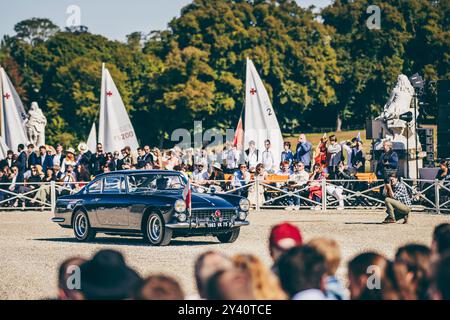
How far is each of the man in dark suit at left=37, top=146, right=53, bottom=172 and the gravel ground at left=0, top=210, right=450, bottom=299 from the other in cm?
445

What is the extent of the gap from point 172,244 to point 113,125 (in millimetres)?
17903

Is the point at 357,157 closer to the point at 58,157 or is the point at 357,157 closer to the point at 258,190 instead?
the point at 258,190

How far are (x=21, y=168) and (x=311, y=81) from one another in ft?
163

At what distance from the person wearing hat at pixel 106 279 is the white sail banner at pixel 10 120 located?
33.7 m

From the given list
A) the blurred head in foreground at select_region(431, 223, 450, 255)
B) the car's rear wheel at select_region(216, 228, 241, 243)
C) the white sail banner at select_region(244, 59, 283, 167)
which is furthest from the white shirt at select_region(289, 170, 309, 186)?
the blurred head in foreground at select_region(431, 223, 450, 255)

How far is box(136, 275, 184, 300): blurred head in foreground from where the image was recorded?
6.17 metres

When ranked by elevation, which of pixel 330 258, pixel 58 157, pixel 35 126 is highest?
pixel 35 126

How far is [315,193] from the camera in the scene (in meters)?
31.2

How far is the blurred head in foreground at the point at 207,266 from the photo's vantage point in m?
6.67

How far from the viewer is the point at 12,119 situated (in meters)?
40.7

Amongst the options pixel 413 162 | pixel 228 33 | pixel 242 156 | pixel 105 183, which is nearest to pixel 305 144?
pixel 242 156

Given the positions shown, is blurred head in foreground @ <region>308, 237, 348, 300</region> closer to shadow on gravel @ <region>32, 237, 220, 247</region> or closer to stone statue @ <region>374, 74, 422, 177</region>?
shadow on gravel @ <region>32, 237, 220, 247</region>

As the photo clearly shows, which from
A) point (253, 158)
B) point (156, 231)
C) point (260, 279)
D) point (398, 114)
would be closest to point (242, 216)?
point (156, 231)
